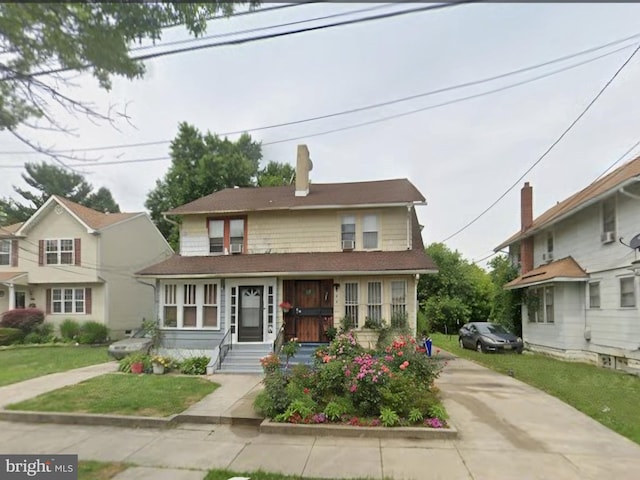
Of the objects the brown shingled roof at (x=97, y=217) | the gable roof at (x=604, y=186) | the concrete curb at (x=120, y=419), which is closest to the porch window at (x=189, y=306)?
the concrete curb at (x=120, y=419)

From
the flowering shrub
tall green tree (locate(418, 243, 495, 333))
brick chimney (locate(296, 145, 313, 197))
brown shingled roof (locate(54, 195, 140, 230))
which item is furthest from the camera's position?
tall green tree (locate(418, 243, 495, 333))

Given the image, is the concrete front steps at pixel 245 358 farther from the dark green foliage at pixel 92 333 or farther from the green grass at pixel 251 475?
the dark green foliage at pixel 92 333

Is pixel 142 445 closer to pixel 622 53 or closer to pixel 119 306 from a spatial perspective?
pixel 622 53

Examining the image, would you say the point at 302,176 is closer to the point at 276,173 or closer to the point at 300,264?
the point at 300,264

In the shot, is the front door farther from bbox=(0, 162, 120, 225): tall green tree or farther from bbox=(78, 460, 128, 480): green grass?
bbox=(0, 162, 120, 225): tall green tree

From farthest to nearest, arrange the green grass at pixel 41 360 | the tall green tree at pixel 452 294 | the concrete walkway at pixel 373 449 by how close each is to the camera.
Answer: the tall green tree at pixel 452 294 → the green grass at pixel 41 360 → the concrete walkway at pixel 373 449

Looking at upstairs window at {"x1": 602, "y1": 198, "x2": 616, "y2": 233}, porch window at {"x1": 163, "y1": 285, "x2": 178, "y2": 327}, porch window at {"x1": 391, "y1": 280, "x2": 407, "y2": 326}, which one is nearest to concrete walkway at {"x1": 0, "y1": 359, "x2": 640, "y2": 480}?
porch window at {"x1": 391, "y1": 280, "x2": 407, "y2": 326}

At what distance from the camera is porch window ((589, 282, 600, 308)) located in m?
13.7

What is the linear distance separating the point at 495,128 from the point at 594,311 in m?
10.1

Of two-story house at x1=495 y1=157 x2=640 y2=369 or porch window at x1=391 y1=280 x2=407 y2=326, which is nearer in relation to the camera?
two-story house at x1=495 y1=157 x2=640 y2=369

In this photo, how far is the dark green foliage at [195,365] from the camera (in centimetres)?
1116

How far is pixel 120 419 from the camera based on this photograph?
22.3 ft

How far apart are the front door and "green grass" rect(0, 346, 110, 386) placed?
5112mm

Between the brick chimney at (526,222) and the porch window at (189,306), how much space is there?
15.5 metres
